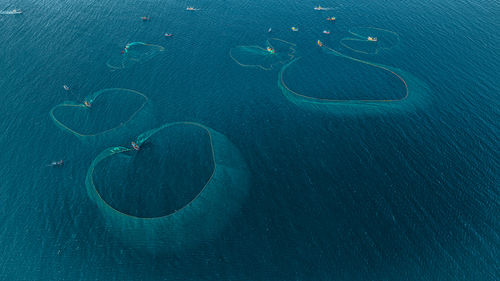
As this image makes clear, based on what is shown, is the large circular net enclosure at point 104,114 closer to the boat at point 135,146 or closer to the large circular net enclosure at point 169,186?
the boat at point 135,146

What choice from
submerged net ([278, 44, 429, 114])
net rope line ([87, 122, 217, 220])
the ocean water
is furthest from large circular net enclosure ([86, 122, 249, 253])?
submerged net ([278, 44, 429, 114])

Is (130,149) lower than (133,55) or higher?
lower

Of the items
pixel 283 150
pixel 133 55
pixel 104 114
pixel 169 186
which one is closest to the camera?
pixel 169 186

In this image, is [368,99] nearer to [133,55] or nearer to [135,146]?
[135,146]

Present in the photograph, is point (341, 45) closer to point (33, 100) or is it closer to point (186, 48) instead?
point (186, 48)

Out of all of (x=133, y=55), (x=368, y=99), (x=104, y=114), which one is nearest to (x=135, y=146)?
(x=104, y=114)

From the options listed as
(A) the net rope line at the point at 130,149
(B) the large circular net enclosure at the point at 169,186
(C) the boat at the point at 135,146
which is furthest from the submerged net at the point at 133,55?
(C) the boat at the point at 135,146

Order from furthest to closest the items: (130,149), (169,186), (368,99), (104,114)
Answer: (368,99), (104,114), (130,149), (169,186)
